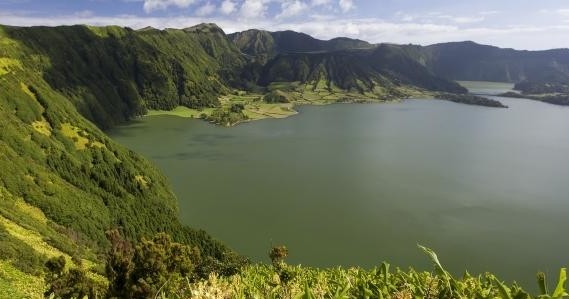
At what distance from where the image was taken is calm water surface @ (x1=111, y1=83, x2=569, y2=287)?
230 ft

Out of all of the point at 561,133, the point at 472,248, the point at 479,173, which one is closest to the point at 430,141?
the point at 479,173

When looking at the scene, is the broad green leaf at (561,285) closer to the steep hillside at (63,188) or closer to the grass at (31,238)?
the steep hillside at (63,188)

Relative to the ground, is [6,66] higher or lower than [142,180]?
higher

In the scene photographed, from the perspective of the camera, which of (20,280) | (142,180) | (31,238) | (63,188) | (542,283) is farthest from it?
(142,180)

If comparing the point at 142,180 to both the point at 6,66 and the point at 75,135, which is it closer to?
the point at 75,135

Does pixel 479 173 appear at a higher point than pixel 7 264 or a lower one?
lower

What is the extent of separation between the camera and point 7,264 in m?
37.1

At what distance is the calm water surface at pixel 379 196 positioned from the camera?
70.1m

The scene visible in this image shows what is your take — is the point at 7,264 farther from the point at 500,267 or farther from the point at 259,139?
the point at 259,139

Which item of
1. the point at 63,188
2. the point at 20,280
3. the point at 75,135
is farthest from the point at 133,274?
the point at 75,135

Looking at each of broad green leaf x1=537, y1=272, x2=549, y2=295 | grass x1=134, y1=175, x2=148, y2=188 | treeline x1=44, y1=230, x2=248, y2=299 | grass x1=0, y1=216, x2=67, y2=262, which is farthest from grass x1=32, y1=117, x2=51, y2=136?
broad green leaf x1=537, y1=272, x2=549, y2=295

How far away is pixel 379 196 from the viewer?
9619cm

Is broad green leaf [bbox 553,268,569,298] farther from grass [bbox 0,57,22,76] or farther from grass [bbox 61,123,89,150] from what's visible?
grass [bbox 0,57,22,76]

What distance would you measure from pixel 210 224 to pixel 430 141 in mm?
110024
